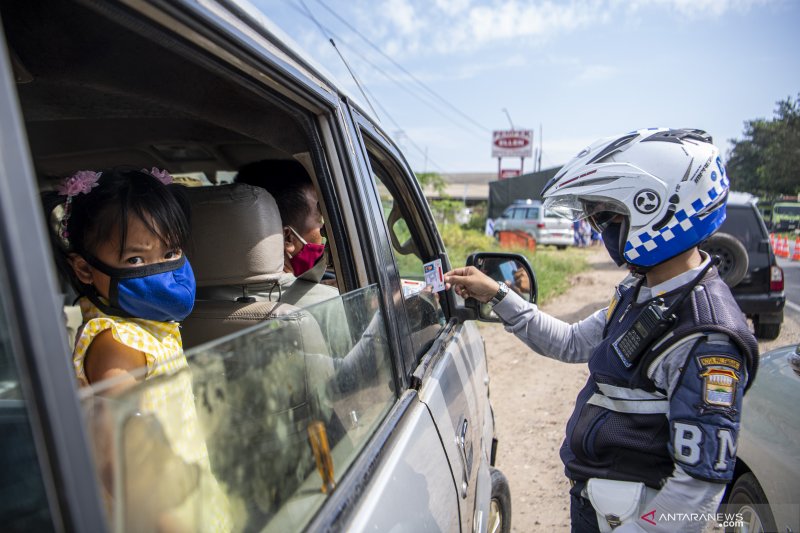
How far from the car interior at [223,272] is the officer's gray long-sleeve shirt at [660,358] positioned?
2.44 ft

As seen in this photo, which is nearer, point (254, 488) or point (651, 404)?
point (254, 488)

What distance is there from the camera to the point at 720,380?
132 centimetres

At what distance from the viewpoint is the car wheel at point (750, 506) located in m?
2.04

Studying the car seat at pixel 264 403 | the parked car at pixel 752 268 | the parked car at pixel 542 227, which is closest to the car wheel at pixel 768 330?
the parked car at pixel 752 268

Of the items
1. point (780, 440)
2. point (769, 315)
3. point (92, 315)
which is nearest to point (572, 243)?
point (769, 315)

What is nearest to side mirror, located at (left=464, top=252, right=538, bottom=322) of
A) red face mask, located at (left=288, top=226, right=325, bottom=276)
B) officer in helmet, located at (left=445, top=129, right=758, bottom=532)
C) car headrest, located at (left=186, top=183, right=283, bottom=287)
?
officer in helmet, located at (left=445, top=129, right=758, bottom=532)

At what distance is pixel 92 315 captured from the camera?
1395mm

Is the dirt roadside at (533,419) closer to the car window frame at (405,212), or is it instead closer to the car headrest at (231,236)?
the car window frame at (405,212)

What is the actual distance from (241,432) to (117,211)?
799mm

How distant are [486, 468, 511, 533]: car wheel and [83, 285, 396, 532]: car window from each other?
138 cm

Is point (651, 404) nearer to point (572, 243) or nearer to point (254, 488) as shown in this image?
point (254, 488)

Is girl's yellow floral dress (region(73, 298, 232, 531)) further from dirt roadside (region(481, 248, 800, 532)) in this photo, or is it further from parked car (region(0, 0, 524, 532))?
dirt roadside (region(481, 248, 800, 532))

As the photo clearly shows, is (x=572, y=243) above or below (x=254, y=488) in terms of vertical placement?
below

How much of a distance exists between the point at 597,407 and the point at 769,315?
6.42 meters
